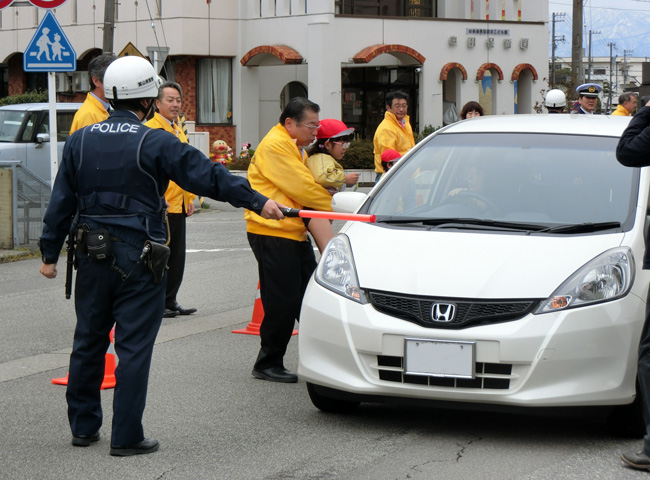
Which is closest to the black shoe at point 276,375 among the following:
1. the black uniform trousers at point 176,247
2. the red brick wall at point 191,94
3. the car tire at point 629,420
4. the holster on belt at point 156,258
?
the holster on belt at point 156,258

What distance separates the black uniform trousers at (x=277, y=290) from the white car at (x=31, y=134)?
43.4 feet

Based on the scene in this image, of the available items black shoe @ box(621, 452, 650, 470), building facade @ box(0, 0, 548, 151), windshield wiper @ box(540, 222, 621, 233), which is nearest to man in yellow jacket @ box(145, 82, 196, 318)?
windshield wiper @ box(540, 222, 621, 233)

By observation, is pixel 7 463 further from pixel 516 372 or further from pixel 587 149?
pixel 587 149

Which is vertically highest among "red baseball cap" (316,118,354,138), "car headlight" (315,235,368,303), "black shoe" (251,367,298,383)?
"red baseball cap" (316,118,354,138)

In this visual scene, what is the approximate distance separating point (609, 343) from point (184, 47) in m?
27.7

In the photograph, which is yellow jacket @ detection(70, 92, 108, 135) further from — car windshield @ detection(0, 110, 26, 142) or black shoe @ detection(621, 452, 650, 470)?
car windshield @ detection(0, 110, 26, 142)

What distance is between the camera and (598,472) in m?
5.01

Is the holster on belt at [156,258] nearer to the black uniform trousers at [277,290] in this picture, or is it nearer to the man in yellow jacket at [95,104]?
the black uniform trousers at [277,290]

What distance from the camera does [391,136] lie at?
11.9 m

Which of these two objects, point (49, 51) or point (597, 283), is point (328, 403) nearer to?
point (597, 283)

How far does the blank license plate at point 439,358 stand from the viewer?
521 centimetres

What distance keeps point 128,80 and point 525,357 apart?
224 cm

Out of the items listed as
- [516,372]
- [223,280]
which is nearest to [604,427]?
[516,372]

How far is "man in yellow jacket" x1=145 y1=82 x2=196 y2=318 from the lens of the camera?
29.6 feet
